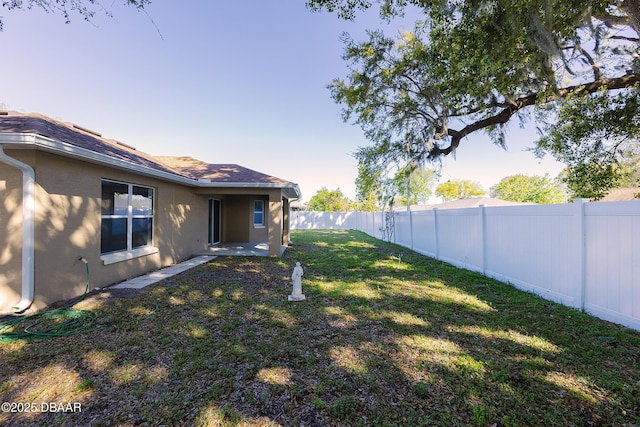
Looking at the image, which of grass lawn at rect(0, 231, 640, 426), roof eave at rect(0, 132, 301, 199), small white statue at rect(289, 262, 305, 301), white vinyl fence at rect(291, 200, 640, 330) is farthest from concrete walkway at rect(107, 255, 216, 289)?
white vinyl fence at rect(291, 200, 640, 330)

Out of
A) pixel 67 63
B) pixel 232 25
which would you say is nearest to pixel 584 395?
pixel 232 25

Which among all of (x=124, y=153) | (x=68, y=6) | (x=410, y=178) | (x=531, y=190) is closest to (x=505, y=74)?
(x=410, y=178)

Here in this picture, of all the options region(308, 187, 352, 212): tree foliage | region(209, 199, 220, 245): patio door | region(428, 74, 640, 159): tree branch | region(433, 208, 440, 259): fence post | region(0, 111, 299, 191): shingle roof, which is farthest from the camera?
region(308, 187, 352, 212): tree foliage

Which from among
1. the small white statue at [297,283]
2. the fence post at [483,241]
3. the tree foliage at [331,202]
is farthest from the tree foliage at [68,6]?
the tree foliage at [331,202]

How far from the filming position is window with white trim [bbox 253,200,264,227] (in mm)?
13230

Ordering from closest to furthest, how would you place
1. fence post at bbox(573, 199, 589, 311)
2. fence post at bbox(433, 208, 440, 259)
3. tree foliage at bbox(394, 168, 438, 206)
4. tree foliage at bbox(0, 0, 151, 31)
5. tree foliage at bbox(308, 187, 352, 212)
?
1. fence post at bbox(573, 199, 589, 311)
2. tree foliage at bbox(0, 0, 151, 31)
3. fence post at bbox(433, 208, 440, 259)
4. tree foliage at bbox(394, 168, 438, 206)
5. tree foliage at bbox(308, 187, 352, 212)

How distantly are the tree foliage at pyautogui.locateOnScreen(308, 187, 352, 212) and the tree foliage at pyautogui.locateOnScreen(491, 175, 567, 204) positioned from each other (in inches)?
975

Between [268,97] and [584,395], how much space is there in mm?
13655

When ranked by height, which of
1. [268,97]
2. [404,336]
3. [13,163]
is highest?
[268,97]

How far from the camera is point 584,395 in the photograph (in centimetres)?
224

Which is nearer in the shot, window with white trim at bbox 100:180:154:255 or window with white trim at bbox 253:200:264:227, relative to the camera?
window with white trim at bbox 100:180:154:255

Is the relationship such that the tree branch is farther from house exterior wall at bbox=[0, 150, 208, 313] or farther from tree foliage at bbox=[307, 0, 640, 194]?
house exterior wall at bbox=[0, 150, 208, 313]

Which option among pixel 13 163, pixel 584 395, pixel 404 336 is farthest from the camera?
pixel 13 163

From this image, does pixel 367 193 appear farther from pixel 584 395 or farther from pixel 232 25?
pixel 584 395
